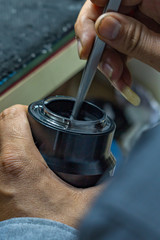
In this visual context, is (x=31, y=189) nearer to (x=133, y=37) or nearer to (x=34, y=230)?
(x=34, y=230)

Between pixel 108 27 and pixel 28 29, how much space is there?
22 cm

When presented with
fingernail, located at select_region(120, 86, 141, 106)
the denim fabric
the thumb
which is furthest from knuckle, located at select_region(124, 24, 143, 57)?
the denim fabric

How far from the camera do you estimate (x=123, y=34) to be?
1.31 ft

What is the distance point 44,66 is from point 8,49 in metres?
0.06

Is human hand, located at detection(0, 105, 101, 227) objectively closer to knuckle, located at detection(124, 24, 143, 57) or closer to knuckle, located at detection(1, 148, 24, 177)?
knuckle, located at detection(1, 148, 24, 177)

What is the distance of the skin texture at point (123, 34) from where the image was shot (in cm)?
40

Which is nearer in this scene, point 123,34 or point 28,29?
point 123,34

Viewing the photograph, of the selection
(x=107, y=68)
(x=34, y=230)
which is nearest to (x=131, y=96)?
(x=107, y=68)

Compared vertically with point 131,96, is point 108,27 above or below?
above

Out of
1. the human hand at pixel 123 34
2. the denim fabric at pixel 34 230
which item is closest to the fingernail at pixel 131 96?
the human hand at pixel 123 34

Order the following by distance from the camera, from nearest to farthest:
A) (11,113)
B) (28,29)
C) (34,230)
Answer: (34,230), (11,113), (28,29)

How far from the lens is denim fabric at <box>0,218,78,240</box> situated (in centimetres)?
33

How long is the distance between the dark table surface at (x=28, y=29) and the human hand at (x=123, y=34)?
0.08 meters

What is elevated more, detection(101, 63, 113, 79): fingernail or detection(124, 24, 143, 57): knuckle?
detection(124, 24, 143, 57): knuckle
